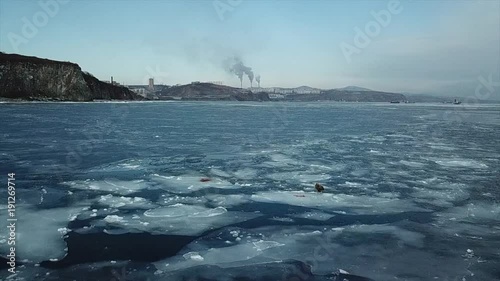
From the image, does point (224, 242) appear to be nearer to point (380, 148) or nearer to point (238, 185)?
point (238, 185)

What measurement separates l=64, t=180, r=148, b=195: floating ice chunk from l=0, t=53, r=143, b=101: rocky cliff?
102m

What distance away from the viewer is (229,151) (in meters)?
17.3

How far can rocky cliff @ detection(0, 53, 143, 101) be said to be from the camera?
311 feet

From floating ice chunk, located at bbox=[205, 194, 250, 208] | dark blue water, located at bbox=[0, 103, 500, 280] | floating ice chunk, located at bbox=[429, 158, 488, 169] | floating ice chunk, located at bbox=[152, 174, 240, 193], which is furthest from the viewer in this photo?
floating ice chunk, located at bbox=[429, 158, 488, 169]

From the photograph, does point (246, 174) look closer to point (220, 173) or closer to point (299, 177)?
point (220, 173)

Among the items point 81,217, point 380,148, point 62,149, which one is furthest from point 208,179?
point 380,148

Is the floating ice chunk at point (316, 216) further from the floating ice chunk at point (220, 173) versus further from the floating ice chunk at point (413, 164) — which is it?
the floating ice chunk at point (413, 164)

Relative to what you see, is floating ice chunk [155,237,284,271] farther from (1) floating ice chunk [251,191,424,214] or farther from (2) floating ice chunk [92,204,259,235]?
(1) floating ice chunk [251,191,424,214]

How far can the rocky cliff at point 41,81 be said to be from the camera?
94.9 m

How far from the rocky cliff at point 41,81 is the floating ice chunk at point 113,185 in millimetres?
102342

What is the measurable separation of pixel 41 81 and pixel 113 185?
10679 centimetres

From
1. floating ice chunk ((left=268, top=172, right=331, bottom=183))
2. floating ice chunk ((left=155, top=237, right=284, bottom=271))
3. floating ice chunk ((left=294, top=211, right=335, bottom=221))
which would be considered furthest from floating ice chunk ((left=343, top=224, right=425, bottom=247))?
floating ice chunk ((left=268, top=172, right=331, bottom=183))

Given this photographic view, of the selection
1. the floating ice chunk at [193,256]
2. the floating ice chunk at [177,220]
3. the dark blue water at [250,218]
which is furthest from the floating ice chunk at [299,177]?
the floating ice chunk at [193,256]

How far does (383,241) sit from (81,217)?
636cm
